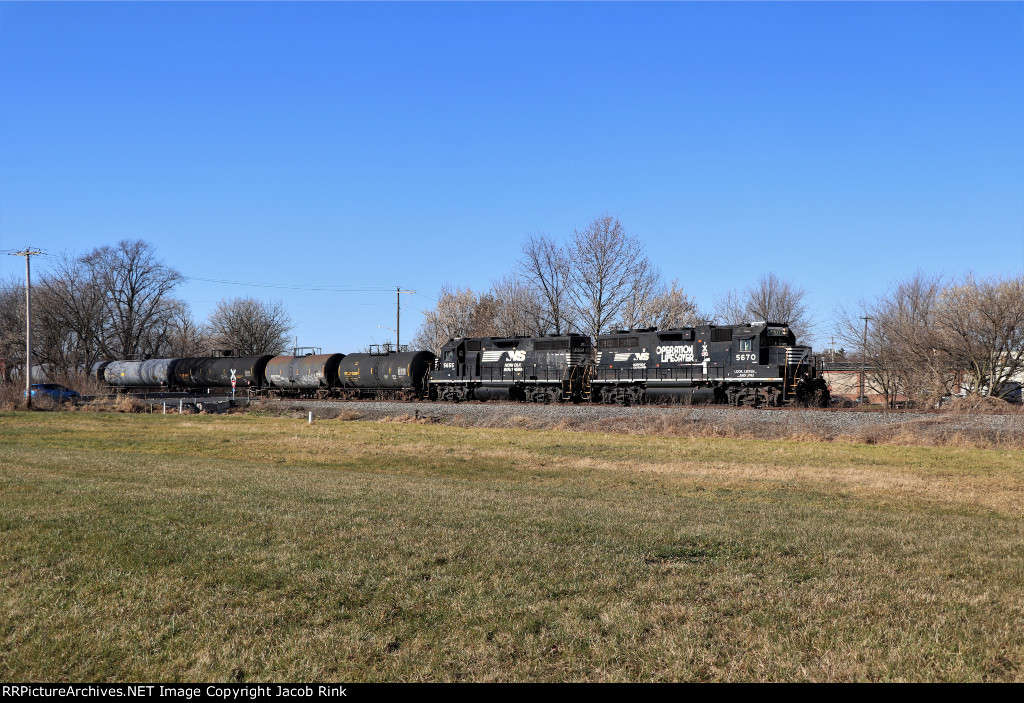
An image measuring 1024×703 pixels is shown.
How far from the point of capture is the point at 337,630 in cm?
523

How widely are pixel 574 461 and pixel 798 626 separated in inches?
489

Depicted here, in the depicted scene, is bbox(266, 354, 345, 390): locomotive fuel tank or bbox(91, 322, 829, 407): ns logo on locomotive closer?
bbox(91, 322, 829, 407): ns logo on locomotive

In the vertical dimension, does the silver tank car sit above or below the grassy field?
above

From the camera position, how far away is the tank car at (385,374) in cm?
4344

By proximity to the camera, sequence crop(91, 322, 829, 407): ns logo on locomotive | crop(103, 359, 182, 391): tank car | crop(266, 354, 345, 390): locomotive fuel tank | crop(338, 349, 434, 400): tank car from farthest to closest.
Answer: crop(103, 359, 182, 391): tank car
crop(266, 354, 345, 390): locomotive fuel tank
crop(338, 349, 434, 400): tank car
crop(91, 322, 829, 407): ns logo on locomotive

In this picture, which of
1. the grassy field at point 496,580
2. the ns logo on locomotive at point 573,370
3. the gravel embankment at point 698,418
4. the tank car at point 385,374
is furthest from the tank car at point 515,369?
the grassy field at point 496,580

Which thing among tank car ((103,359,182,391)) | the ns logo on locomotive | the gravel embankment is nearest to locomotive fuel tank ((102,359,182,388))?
tank car ((103,359,182,391))

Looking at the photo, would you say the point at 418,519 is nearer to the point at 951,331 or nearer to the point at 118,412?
the point at 951,331

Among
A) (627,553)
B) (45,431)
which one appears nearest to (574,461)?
(627,553)

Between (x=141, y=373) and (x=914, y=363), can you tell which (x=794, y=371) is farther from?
(x=141, y=373)

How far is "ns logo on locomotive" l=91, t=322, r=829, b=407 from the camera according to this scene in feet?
104

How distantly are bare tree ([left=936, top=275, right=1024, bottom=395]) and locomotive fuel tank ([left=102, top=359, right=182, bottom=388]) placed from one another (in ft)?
161

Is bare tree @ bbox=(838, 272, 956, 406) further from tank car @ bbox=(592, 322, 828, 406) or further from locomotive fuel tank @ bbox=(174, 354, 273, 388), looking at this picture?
locomotive fuel tank @ bbox=(174, 354, 273, 388)

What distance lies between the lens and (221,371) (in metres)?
51.6
